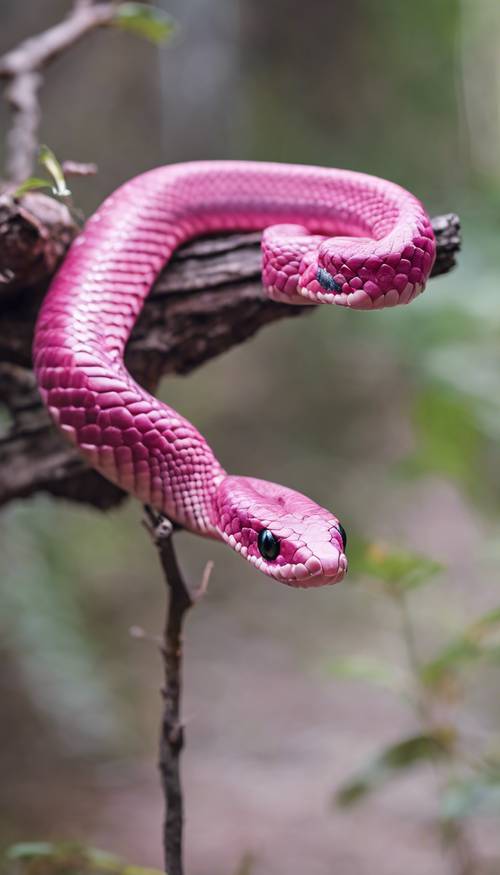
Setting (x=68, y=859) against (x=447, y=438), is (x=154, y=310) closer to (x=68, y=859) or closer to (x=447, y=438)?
(x=68, y=859)

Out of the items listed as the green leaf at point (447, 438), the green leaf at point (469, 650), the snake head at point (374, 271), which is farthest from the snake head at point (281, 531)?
the green leaf at point (447, 438)

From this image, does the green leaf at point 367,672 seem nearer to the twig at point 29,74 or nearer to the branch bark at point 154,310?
the branch bark at point 154,310

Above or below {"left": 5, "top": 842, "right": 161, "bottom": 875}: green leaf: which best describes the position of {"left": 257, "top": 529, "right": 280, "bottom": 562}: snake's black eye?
above

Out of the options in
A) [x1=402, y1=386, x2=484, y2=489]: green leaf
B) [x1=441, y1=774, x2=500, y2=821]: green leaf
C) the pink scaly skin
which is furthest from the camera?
[x1=402, y1=386, x2=484, y2=489]: green leaf

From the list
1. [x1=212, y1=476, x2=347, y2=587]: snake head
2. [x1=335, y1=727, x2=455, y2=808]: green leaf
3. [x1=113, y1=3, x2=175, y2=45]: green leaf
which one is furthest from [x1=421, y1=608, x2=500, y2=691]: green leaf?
[x1=113, y1=3, x2=175, y2=45]: green leaf

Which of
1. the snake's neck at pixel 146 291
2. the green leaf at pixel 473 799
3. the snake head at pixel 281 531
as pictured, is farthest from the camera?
the green leaf at pixel 473 799

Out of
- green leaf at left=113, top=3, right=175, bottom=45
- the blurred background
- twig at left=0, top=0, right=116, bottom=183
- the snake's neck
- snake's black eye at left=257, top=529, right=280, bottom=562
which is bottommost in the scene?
the blurred background

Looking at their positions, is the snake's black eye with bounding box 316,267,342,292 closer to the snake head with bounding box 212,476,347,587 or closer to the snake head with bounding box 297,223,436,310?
the snake head with bounding box 297,223,436,310
